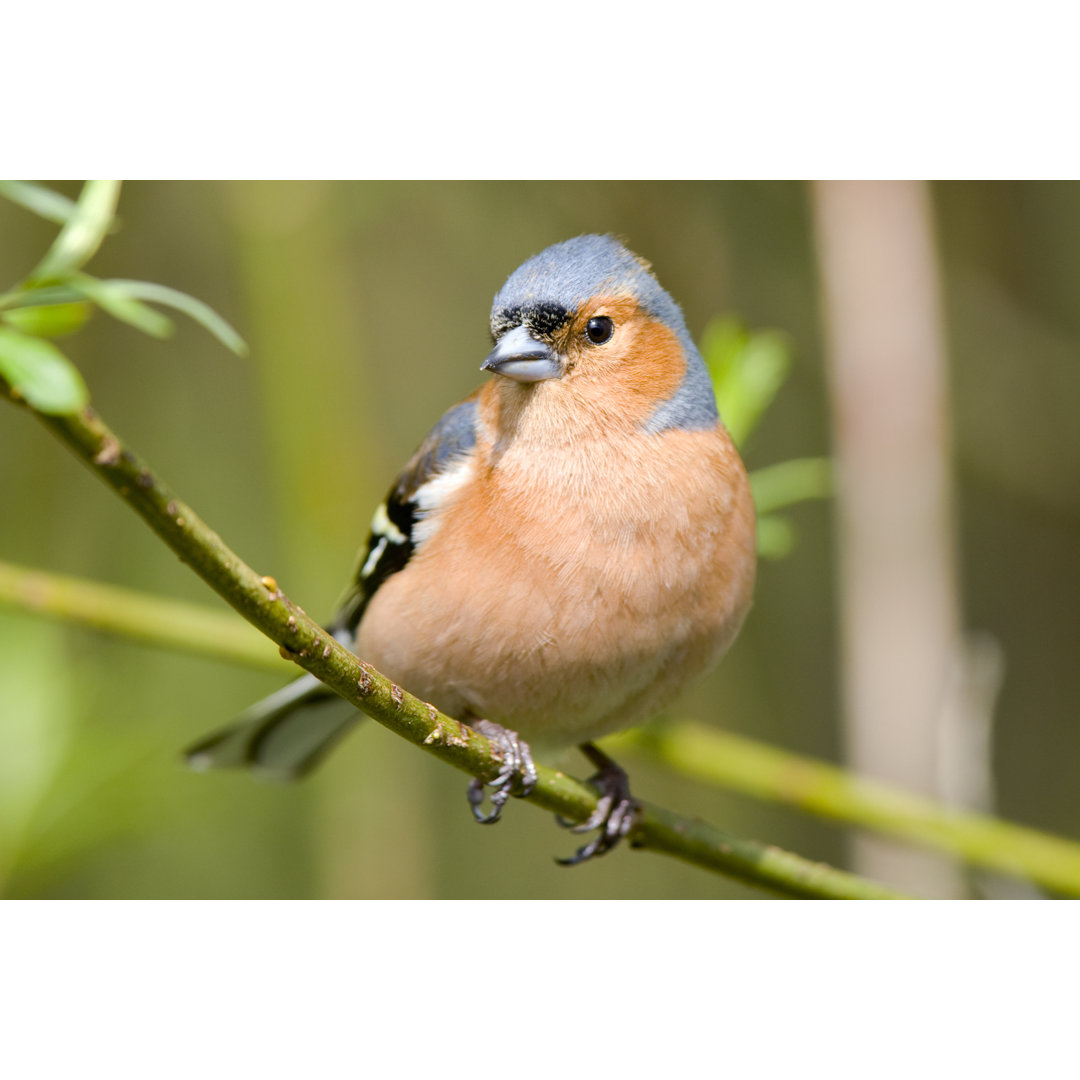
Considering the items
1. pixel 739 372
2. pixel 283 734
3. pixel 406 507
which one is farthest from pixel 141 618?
pixel 739 372

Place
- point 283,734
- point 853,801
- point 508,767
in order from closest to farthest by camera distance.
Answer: point 508,767 → point 853,801 → point 283,734

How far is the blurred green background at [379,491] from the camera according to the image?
12.6ft

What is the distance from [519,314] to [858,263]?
6.10ft

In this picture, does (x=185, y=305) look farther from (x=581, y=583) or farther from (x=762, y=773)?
(x=762, y=773)

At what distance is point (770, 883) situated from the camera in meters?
2.71

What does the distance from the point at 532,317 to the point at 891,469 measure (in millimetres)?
1826

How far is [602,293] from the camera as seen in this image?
2.56m

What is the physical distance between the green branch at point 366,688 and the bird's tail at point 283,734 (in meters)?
1.07

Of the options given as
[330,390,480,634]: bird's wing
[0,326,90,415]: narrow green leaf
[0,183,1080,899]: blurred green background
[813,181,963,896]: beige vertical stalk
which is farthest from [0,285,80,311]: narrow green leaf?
[813,181,963,896]: beige vertical stalk

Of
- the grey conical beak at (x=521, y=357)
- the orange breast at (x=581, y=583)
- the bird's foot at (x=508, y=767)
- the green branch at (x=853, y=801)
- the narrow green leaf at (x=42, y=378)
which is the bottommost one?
the green branch at (x=853, y=801)

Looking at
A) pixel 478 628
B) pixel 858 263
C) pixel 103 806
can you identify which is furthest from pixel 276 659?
pixel 858 263

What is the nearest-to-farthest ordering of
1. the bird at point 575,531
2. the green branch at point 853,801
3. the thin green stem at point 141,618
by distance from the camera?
the bird at point 575,531
the thin green stem at point 141,618
the green branch at point 853,801

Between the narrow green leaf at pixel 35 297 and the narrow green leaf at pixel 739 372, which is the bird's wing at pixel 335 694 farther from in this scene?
the narrow green leaf at pixel 35 297

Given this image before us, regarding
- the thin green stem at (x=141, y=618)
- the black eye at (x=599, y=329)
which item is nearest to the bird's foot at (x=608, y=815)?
the thin green stem at (x=141, y=618)
